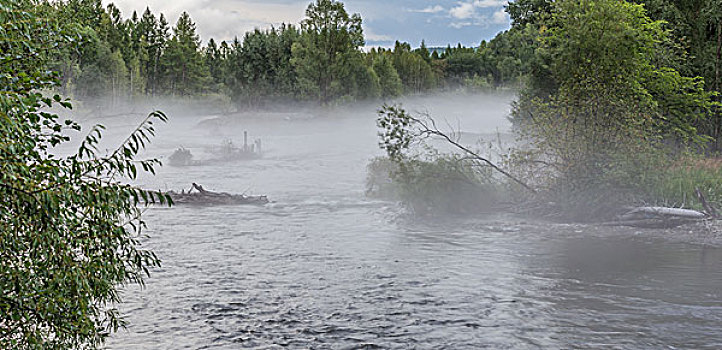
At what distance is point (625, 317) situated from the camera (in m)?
11.8

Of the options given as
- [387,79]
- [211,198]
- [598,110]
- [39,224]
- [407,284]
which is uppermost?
[387,79]

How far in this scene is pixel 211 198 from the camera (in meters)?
25.8

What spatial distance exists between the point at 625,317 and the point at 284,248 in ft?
30.7

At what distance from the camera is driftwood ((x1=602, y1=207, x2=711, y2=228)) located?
19.5 metres

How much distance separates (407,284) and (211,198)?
1326cm

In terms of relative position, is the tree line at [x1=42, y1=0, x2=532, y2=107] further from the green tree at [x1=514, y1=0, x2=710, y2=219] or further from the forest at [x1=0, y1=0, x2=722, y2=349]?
the green tree at [x1=514, y1=0, x2=710, y2=219]

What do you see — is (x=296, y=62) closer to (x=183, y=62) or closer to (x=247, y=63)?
(x=247, y=63)

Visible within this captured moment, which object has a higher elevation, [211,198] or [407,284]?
[211,198]

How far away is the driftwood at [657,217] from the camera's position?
19500mm

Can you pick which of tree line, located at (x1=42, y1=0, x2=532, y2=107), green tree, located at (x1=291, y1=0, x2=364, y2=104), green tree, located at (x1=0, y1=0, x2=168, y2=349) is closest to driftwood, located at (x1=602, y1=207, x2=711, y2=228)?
green tree, located at (x1=0, y1=0, x2=168, y2=349)

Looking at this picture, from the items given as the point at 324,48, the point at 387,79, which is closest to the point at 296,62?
the point at 324,48

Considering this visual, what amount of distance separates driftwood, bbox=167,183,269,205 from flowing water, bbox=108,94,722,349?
939 millimetres

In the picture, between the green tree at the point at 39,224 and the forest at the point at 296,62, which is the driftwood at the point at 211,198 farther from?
the green tree at the point at 39,224

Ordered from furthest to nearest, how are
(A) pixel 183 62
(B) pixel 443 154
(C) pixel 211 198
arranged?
(A) pixel 183 62 < (C) pixel 211 198 < (B) pixel 443 154
